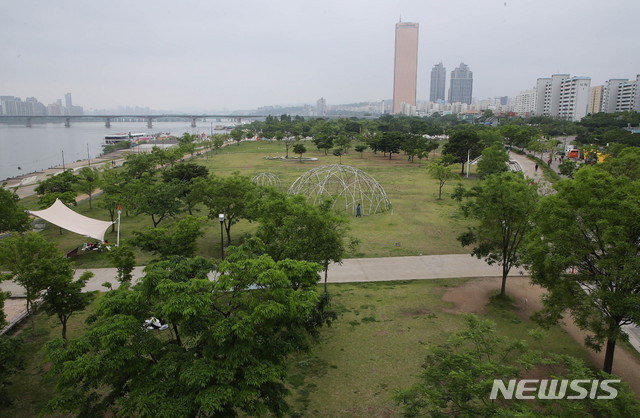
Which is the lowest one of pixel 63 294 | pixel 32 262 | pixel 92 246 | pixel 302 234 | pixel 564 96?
pixel 92 246

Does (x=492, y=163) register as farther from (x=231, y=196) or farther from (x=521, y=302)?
(x=231, y=196)

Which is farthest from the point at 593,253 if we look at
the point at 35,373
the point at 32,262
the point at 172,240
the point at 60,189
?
the point at 60,189

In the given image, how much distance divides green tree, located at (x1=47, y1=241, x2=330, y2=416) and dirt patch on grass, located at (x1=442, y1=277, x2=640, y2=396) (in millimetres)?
9479

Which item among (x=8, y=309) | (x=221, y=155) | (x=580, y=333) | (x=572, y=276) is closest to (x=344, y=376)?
(x=572, y=276)

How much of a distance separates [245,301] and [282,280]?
0.90 metres

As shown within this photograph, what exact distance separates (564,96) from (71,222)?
155121 millimetres

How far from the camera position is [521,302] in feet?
53.2

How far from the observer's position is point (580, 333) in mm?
13984

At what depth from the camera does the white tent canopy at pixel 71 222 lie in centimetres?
2175

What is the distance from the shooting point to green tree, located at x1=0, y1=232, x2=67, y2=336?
11469 millimetres

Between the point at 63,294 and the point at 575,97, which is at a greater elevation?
the point at 575,97

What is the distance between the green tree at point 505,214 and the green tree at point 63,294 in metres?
14.9

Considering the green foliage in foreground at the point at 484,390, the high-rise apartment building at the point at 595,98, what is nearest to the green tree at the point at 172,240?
the green foliage in foreground at the point at 484,390

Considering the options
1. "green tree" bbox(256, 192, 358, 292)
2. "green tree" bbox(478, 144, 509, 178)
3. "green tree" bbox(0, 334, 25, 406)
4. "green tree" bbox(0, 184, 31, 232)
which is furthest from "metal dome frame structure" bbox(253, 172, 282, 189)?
"green tree" bbox(0, 334, 25, 406)
